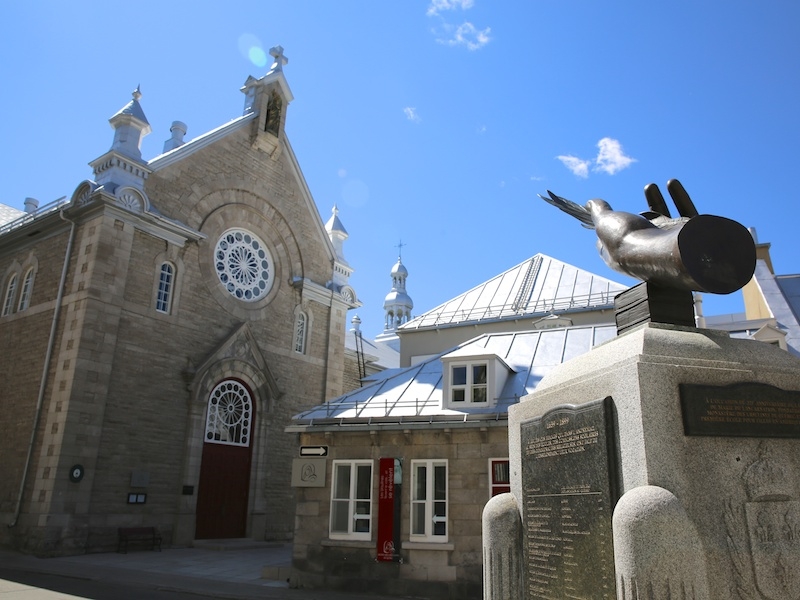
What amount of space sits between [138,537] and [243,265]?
10519 mm

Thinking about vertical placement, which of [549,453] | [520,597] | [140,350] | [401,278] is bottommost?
[520,597]

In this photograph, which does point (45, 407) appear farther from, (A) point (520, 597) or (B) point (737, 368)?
(B) point (737, 368)

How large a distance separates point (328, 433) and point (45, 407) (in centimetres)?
974

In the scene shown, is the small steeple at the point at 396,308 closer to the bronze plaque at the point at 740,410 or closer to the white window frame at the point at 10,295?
the white window frame at the point at 10,295

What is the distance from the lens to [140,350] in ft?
64.7

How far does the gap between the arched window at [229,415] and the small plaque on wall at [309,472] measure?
8.72 metres

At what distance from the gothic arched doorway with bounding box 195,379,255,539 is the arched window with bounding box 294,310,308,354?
145 inches

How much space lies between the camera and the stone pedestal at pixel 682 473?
12.7 ft

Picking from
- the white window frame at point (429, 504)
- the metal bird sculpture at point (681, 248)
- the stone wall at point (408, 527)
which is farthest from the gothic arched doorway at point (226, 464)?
the metal bird sculpture at point (681, 248)

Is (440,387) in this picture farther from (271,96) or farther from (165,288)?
(271,96)

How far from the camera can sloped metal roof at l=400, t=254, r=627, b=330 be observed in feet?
86.2

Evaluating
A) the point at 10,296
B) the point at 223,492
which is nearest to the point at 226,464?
the point at 223,492

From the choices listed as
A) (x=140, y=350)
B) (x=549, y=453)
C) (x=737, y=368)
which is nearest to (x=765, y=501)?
(x=737, y=368)

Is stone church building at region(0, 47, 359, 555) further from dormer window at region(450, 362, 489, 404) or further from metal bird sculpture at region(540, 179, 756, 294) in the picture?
metal bird sculpture at region(540, 179, 756, 294)
